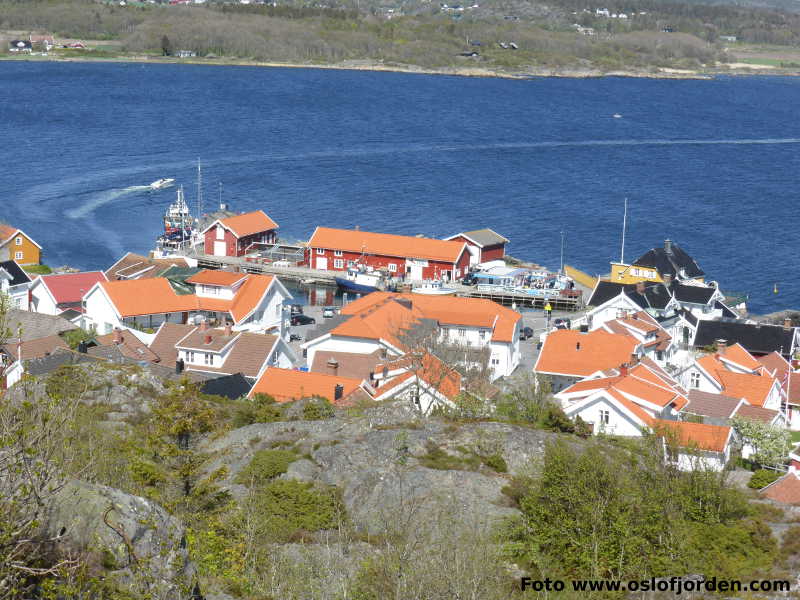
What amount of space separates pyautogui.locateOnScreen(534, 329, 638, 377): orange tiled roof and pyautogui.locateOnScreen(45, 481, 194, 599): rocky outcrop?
24.2 metres

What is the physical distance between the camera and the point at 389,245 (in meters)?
51.3

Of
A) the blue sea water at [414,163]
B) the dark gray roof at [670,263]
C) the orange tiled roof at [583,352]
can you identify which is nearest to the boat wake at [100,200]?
the blue sea water at [414,163]

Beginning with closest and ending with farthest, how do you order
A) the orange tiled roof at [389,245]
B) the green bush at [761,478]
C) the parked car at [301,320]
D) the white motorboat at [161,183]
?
the green bush at [761,478], the parked car at [301,320], the orange tiled roof at [389,245], the white motorboat at [161,183]

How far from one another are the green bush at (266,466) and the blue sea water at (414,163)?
3623 centimetres

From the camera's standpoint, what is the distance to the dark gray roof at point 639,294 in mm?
40219

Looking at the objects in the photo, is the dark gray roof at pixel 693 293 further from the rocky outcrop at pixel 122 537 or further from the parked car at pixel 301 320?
the rocky outcrop at pixel 122 537

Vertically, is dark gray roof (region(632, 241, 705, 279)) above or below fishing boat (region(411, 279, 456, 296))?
above

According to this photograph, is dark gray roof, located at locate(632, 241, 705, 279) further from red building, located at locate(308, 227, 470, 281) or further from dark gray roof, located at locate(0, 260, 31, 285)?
dark gray roof, located at locate(0, 260, 31, 285)

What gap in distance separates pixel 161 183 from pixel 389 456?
183 feet

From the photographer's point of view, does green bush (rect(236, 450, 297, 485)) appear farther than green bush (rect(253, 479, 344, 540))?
Yes

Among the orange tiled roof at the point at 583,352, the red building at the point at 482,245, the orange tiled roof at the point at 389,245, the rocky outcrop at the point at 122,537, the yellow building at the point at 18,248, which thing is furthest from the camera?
the red building at the point at 482,245

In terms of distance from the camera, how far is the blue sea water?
62625mm

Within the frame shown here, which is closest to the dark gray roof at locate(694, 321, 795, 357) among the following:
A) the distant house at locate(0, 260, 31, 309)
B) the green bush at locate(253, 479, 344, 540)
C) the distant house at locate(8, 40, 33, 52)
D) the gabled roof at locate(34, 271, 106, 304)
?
the gabled roof at locate(34, 271, 106, 304)

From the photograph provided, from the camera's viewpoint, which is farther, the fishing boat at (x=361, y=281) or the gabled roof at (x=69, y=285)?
the fishing boat at (x=361, y=281)
